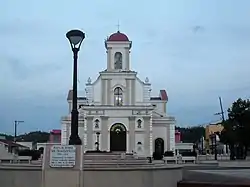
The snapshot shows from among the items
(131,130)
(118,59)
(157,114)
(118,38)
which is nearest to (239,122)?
(131,130)

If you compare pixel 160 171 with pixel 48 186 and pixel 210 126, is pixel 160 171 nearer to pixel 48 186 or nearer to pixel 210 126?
pixel 48 186

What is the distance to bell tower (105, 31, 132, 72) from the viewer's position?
81912 mm

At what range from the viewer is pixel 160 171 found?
46.3 ft

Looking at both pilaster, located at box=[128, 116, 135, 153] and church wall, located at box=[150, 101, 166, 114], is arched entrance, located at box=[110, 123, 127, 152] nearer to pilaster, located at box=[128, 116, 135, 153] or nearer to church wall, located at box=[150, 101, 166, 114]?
pilaster, located at box=[128, 116, 135, 153]

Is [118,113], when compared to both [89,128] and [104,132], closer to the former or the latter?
[104,132]

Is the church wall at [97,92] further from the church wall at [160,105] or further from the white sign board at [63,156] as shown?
the white sign board at [63,156]

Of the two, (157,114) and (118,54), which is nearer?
(118,54)

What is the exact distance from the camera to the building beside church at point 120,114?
7744 centimetres

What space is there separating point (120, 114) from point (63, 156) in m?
64.6

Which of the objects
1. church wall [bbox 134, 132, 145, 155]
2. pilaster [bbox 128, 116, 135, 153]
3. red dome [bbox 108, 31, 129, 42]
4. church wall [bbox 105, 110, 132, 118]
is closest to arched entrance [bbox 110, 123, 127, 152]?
pilaster [bbox 128, 116, 135, 153]

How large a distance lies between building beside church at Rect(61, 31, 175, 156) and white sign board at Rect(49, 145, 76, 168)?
6035 centimetres

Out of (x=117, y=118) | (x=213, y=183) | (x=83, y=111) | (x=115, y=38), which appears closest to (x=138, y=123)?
(x=117, y=118)

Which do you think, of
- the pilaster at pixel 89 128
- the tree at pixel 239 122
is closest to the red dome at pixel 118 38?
the pilaster at pixel 89 128

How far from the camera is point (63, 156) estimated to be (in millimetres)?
13586
